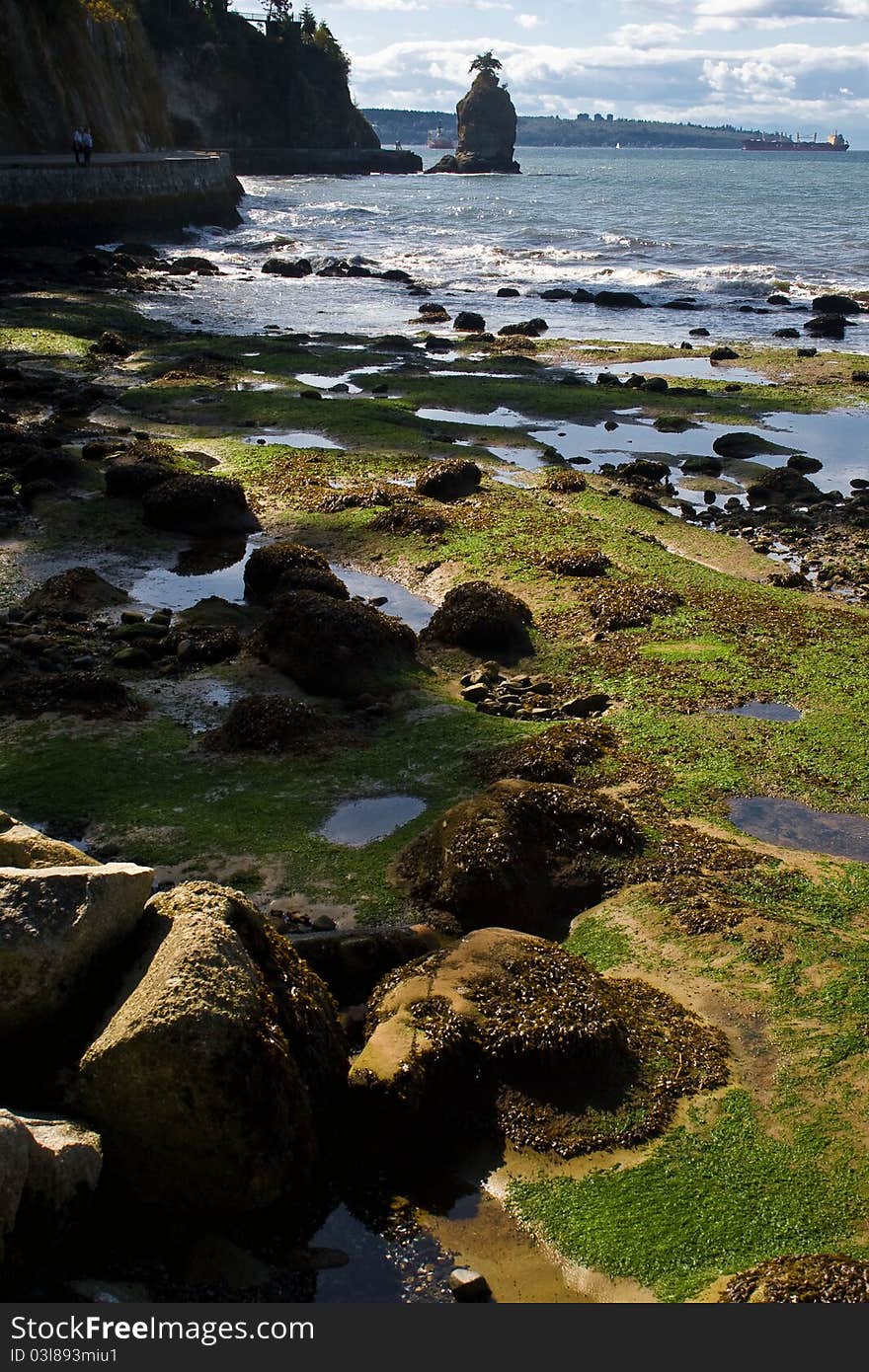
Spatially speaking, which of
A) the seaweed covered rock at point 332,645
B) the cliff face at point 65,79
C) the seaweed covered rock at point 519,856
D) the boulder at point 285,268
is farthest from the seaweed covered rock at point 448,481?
the cliff face at point 65,79

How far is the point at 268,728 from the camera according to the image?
10.5 meters

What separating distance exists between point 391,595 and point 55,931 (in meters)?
9.42

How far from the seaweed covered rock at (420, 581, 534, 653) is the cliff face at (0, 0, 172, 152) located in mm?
48591

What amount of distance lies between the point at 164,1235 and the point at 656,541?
12714 millimetres

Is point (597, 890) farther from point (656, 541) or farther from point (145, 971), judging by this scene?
point (656, 541)

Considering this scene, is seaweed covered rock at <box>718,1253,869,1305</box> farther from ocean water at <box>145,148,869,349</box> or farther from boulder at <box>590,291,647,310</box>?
boulder at <box>590,291,647,310</box>

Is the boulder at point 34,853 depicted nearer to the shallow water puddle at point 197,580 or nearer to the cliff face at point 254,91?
the shallow water puddle at point 197,580

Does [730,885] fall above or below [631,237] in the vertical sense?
below

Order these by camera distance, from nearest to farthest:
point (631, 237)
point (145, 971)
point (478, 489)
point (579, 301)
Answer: point (145, 971)
point (478, 489)
point (579, 301)
point (631, 237)

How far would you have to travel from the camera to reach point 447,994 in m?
6.81

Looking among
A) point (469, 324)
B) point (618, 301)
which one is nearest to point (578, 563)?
point (469, 324)

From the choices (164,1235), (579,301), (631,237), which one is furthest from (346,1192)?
(631,237)

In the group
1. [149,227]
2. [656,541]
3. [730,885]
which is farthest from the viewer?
[149,227]

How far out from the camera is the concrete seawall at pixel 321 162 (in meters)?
114
